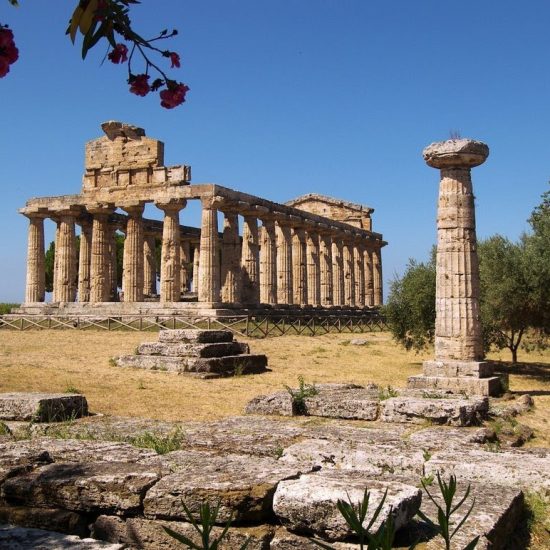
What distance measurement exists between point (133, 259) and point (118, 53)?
33.4 meters

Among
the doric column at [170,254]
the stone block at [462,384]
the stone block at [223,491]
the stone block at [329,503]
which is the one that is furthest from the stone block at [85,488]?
the doric column at [170,254]

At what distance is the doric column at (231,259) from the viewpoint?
35.9 metres

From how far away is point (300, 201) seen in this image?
53.9 metres

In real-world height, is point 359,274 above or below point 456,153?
below

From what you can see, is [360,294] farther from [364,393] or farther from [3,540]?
[3,540]

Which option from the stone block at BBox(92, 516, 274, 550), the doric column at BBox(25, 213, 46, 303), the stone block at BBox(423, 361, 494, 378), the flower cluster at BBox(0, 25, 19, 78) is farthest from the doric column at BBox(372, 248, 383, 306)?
the flower cluster at BBox(0, 25, 19, 78)

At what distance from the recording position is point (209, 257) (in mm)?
33656

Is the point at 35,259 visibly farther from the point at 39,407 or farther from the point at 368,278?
the point at 39,407

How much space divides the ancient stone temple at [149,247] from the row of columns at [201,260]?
6cm

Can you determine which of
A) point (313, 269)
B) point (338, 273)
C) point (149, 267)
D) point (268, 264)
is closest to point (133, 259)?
point (268, 264)

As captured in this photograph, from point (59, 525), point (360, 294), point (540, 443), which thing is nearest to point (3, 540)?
point (59, 525)

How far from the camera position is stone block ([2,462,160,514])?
17.0 feet

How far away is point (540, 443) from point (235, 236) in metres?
27.4

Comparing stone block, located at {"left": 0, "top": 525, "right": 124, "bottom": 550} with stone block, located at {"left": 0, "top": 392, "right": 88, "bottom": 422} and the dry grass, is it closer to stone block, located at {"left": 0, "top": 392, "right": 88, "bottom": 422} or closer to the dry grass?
stone block, located at {"left": 0, "top": 392, "right": 88, "bottom": 422}
